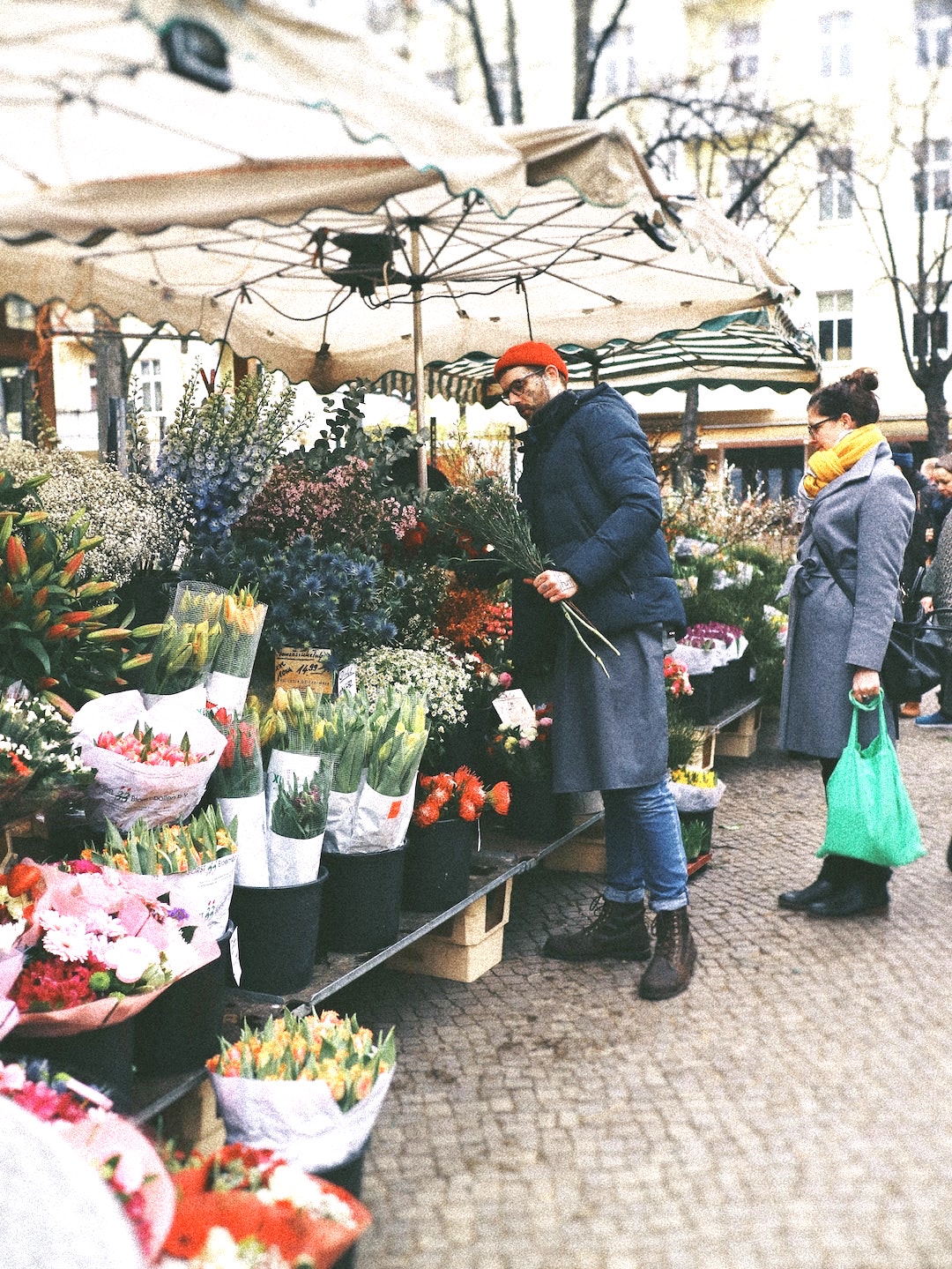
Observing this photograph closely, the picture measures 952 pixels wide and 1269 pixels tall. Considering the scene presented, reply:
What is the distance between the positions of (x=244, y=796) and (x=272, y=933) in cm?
34

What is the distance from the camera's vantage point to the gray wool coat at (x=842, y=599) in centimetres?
379

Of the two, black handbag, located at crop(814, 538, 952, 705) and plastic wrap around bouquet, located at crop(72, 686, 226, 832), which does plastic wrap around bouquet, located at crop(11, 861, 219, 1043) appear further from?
black handbag, located at crop(814, 538, 952, 705)

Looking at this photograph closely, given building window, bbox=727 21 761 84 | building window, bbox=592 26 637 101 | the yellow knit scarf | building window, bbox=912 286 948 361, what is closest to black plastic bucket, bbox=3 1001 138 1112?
the yellow knit scarf

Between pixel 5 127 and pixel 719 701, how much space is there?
493 cm

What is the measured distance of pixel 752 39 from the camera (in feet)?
83.9

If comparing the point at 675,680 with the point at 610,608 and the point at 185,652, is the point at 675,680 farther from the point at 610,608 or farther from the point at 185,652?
the point at 185,652

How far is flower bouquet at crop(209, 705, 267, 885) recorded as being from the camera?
2.75 meters

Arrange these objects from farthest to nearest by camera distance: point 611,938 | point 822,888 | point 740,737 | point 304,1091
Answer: point 740,737, point 822,888, point 611,938, point 304,1091

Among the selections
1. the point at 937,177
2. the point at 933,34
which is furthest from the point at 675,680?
the point at 937,177

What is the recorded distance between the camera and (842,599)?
3.93 metres

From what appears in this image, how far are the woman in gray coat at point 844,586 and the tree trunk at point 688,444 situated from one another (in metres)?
5.36

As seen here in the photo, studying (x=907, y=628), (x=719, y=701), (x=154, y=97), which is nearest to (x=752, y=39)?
(x=719, y=701)

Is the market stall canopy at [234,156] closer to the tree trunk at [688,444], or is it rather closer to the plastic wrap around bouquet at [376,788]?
the plastic wrap around bouquet at [376,788]

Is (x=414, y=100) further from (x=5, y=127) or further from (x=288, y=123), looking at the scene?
(x=5, y=127)
